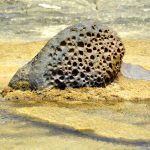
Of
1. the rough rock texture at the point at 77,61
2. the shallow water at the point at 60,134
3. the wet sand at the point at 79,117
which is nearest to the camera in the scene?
the shallow water at the point at 60,134

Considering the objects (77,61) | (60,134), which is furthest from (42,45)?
(60,134)

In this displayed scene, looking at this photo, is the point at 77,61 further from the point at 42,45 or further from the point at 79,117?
the point at 42,45

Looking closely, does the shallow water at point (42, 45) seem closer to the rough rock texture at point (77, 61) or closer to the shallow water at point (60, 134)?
the shallow water at point (60, 134)

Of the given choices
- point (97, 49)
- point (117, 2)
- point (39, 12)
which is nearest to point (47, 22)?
point (39, 12)

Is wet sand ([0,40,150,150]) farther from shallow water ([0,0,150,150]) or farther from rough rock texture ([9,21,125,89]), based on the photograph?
rough rock texture ([9,21,125,89])

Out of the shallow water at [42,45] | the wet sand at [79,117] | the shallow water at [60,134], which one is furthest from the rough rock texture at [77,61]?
the shallow water at [60,134]

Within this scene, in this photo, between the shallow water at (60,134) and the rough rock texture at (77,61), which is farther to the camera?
the rough rock texture at (77,61)

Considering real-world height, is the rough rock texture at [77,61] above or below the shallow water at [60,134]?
above

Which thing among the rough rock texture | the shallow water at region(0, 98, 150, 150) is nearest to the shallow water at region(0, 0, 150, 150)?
the shallow water at region(0, 98, 150, 150)

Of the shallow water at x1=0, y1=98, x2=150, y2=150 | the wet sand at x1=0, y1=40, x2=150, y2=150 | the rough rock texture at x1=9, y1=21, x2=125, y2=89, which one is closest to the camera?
the shallow water at x1=0, y1=98, x2=150, y2=150
